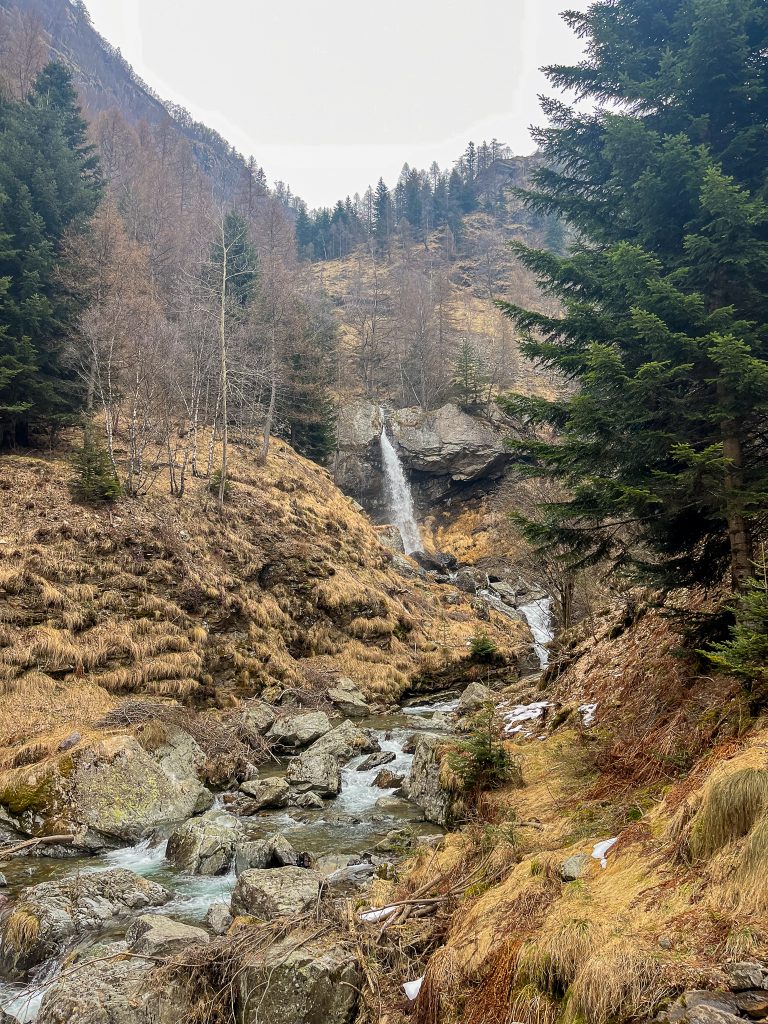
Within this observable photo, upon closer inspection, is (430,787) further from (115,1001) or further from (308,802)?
(115,1001)

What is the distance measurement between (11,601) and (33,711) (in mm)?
3242

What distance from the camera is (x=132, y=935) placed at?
18.4 feet

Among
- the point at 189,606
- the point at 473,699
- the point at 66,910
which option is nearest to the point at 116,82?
the point at 189,606

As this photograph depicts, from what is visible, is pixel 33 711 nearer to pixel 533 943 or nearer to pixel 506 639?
pixel 533 943

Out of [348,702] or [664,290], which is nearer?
[664,290]

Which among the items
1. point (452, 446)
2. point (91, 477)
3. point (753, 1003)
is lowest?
point (753, 1003)

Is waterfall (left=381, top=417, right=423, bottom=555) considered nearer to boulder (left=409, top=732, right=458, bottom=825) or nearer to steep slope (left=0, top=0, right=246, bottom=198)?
boulder (left=409, top=732, right=458, bottom=825)

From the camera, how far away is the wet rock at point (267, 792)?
33.5 feet

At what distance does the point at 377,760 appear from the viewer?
12.4 metres

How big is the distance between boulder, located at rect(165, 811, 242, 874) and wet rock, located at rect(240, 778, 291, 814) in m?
1.40

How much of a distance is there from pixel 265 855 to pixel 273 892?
6.23 ft

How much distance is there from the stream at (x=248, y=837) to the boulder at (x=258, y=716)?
6.27 feet

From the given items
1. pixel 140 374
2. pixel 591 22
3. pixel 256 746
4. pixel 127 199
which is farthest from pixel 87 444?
pixel 127 199

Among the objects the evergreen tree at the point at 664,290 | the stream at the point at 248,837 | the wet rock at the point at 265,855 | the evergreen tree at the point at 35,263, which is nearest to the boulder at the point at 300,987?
the stream at the point at 248,837
